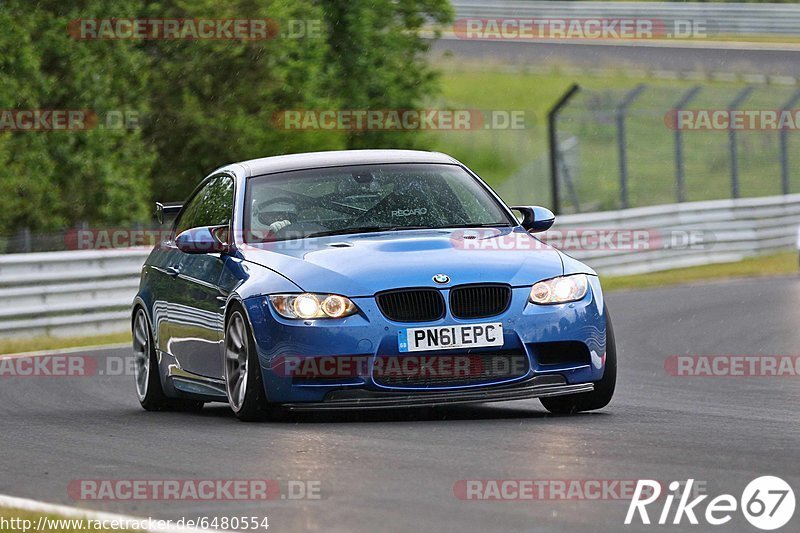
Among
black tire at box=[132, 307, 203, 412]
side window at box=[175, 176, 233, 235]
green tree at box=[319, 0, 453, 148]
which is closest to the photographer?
side window at box=[175, 176, 233, 235]

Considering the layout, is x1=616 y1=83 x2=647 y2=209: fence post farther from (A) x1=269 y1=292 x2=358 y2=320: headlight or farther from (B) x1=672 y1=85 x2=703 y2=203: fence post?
(A) x1=269 y1=292 x2=358 y2=320: headlight

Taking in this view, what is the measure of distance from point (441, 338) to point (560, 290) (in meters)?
0.73

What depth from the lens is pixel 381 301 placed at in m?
8.63

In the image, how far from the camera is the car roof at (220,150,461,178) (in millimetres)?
10125

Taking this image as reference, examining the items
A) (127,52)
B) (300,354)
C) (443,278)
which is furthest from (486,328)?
(127,52)

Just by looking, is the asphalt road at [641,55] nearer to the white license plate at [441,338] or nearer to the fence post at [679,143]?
the fence post at [679,143]

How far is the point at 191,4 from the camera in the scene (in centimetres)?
2906

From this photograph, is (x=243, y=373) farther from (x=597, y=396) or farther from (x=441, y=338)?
(x=597, y=396)

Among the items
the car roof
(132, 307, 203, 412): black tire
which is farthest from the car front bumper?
(132, 307, 203, 412): black tire

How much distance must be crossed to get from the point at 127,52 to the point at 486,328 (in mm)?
19709


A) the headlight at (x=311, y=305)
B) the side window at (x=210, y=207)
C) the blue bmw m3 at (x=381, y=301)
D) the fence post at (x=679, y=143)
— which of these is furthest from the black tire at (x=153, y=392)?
the fence post at (x=679, y=143)

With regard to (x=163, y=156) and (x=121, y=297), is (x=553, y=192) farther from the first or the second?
(x=121, y=297)

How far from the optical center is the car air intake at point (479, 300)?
8.66 metres

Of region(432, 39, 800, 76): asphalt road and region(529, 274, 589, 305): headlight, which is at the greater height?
region(529, 274, 589, 305): headlight
